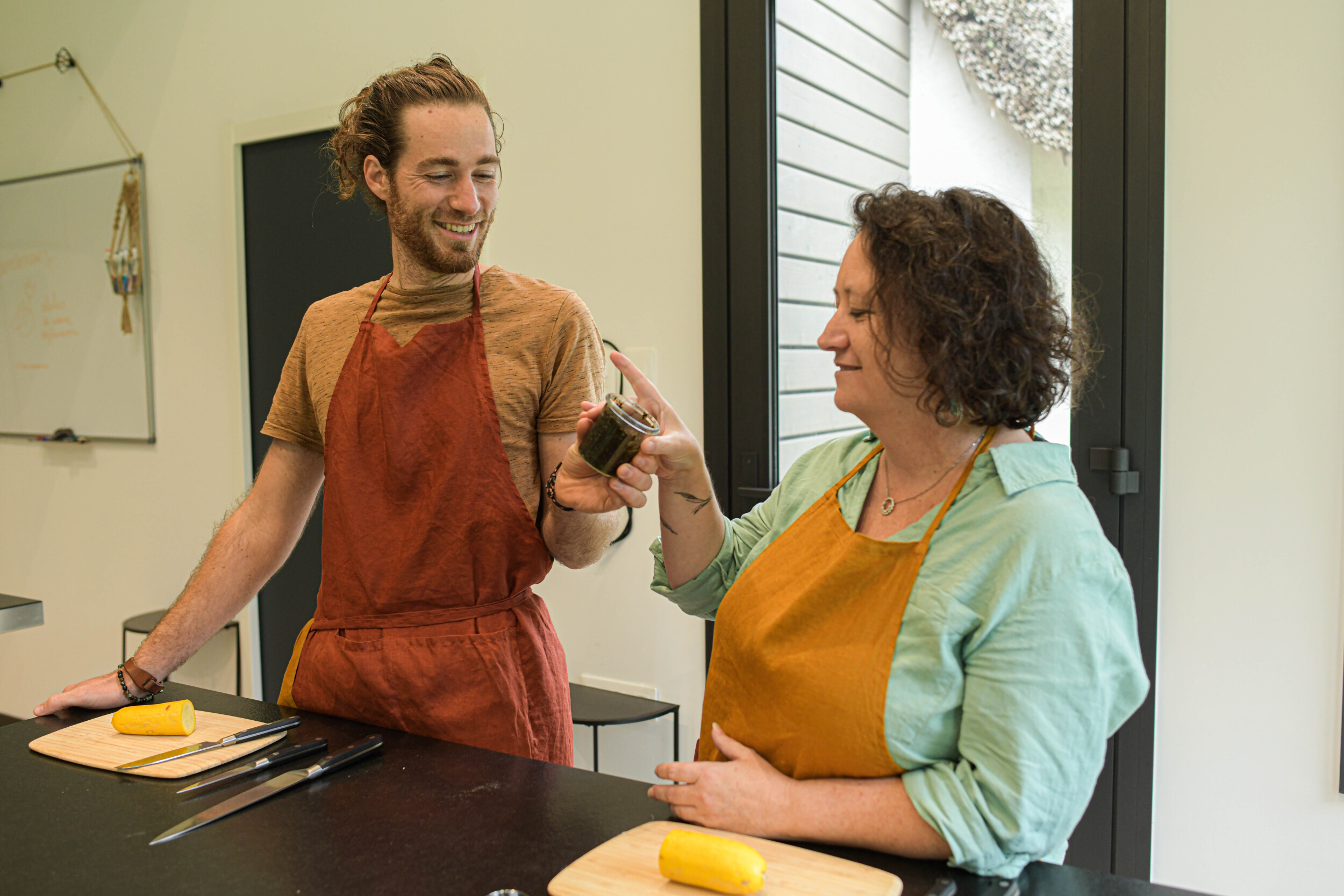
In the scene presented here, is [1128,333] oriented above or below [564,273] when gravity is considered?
below

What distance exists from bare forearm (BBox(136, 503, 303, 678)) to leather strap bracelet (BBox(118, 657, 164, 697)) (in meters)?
0.01

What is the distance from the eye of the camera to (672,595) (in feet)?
4.58

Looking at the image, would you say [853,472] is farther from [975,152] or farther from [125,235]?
[125,235]

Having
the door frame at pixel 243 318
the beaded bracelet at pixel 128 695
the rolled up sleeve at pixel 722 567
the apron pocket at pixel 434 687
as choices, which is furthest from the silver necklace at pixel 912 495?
the door frame at pixel 243 318

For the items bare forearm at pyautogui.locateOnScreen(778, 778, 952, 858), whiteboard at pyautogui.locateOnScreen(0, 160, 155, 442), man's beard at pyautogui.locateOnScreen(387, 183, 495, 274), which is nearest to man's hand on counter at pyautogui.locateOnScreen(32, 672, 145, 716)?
man's beard at pyautogui.locateOnScreen(387, 183, 495, 274)

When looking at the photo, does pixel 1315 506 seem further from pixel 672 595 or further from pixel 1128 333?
pixel 672 595

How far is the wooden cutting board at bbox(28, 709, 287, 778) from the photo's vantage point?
1213mm

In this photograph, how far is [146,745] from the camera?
1298 millimetres

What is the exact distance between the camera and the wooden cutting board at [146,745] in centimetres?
121

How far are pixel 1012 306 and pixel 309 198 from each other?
2864mm

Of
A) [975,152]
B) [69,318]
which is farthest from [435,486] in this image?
[69,318]

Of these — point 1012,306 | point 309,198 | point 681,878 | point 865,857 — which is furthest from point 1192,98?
point 309,198

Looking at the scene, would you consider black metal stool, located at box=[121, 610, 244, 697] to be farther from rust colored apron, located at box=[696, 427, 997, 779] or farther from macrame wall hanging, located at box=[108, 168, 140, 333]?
rust colored apron, located at box=[696, 427, 997, 779]

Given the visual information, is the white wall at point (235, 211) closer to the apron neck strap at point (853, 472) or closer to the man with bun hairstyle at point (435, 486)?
the man with bun hairstyle at point (435, 486)
